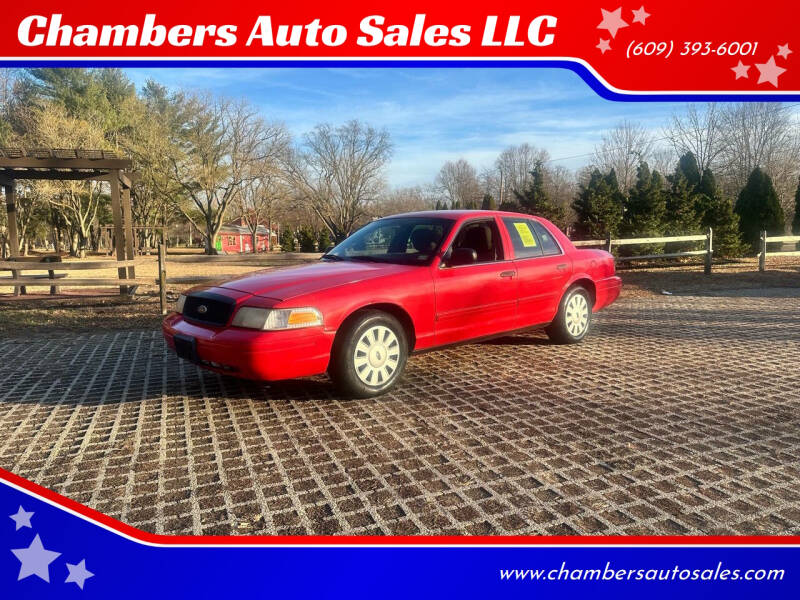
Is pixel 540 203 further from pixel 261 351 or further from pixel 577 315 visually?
pixel 261 351

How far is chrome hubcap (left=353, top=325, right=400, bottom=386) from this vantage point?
159 inches

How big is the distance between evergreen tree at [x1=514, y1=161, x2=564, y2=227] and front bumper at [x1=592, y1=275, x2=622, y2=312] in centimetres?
1611

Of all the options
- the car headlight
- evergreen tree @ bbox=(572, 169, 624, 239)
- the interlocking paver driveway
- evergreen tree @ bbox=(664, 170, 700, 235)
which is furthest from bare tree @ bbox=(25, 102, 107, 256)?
the car headlight

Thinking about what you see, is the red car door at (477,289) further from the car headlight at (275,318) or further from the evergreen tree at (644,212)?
the evergreen tree at (644,212)

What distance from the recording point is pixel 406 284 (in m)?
4.23

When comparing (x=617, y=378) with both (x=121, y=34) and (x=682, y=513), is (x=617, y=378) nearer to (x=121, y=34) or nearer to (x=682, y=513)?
(x=682, y=513)

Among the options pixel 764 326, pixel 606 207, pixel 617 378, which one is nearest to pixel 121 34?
pixel 617 378

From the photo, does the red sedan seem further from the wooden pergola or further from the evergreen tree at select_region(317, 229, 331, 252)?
the evergreen tree at select_region(317, 229, 331, 252)

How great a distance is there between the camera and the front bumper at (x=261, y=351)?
11.7 ft

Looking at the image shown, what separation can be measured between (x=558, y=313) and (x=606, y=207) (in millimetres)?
14842

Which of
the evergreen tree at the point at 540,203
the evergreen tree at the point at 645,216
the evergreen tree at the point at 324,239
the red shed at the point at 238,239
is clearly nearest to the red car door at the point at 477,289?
the evergreen tree at the point at 645,216

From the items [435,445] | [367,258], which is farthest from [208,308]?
[435,445]

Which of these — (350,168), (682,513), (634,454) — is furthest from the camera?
(350,168)

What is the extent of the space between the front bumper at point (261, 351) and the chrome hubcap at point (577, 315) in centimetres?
337
